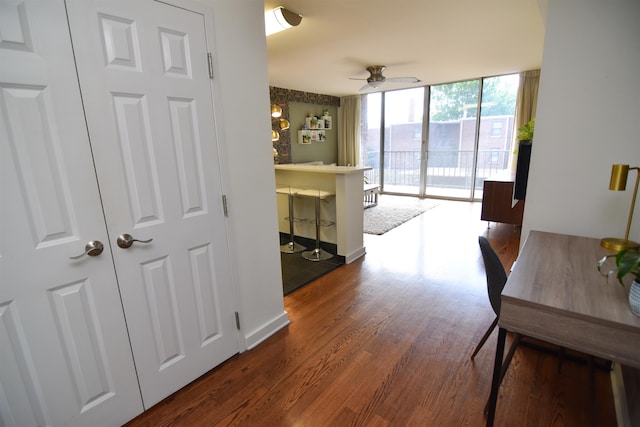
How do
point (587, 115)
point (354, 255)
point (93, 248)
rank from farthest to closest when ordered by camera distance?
1. point (354, 255)
2. point (587, 115)
3. point (93, 248)

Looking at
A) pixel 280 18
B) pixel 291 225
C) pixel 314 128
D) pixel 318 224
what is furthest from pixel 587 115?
pixel 314 128

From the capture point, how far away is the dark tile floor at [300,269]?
118 inches

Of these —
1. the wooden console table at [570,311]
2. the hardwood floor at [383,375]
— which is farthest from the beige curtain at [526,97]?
the wooden console table at [570,311]

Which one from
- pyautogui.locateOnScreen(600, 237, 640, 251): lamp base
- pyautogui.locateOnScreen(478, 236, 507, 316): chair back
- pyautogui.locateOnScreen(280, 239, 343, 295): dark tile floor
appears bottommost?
pyautogui.locateOnScreen(280, 239, 343, 295): dark tile floor

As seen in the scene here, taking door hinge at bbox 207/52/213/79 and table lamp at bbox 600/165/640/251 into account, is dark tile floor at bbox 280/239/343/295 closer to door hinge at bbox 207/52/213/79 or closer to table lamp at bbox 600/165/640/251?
door hinge at bbox 207/52/213/79

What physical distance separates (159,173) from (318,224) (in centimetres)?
228

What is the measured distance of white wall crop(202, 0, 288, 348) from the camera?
170cm

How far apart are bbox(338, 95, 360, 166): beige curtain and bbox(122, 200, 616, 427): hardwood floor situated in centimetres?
550

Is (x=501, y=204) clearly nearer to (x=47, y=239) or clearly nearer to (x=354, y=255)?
(x=354, y=255)

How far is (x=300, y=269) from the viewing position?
333 centimetres

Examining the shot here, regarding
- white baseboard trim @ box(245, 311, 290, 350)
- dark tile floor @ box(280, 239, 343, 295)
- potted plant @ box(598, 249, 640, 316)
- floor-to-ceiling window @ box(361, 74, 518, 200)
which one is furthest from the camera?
floor-to-ceiling window @ box(361, 74, 518, 200)

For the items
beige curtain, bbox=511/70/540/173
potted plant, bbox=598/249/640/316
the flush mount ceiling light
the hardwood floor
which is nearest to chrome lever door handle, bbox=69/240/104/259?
the hardwood floor

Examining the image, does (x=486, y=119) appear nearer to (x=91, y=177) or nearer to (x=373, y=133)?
(x=373, y=133)

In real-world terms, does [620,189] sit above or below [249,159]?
below
